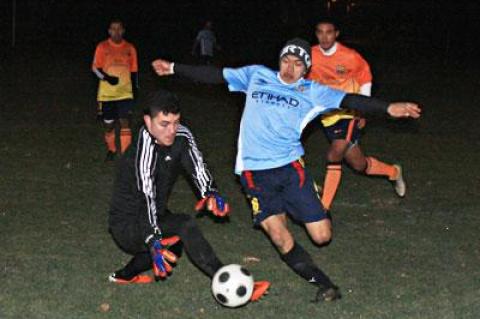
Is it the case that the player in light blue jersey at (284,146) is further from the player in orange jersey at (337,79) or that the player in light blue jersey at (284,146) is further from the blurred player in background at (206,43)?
the blurred player in background at (206,43)

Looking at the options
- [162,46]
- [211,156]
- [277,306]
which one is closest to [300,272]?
[277,306]

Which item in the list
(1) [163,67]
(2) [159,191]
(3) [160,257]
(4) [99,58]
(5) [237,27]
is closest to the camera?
(3) [160,257]

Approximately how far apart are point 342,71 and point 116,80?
425cm

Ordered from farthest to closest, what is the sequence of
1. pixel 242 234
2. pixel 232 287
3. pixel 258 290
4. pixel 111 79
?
pixel 111 79 < pixel 242 234 < pixel 258 290 < pixel 232 287

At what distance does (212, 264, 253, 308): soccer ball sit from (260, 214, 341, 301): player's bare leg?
656mm

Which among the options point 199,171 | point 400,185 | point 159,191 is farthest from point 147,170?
point 400,185

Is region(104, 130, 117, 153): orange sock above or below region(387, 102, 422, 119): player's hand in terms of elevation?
below

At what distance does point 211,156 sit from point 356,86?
404 centimetres

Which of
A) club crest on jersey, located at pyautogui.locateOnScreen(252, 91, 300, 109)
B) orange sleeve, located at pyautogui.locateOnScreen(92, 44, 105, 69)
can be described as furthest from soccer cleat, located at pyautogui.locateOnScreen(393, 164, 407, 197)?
orange sleeve, located at pyautogui.locateOnScreen(92, 44, 105, 69)

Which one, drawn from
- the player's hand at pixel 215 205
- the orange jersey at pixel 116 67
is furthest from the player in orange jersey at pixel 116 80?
the player's hand at pixel 215 205

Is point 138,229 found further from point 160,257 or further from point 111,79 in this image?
point 111,79

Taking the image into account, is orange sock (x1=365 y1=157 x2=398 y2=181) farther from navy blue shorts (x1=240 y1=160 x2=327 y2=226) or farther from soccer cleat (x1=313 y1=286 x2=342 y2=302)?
soccer cleat (x1=313 y1=286 x2=342 y2=302)

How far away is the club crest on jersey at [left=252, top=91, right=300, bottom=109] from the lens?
729 centimetres

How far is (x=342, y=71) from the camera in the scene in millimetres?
9766
